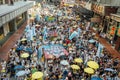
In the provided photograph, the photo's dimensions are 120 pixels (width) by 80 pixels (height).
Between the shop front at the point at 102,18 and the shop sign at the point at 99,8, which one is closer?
the shop front at the point at 102,18

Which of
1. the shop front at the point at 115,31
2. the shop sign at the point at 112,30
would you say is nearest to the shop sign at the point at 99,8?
the shop front at the point at 115,31

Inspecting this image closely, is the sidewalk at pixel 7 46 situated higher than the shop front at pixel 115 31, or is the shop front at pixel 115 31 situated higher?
the shop front at pixel 115 31

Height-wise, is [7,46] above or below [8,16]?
below

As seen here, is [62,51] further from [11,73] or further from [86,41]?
[86,41]

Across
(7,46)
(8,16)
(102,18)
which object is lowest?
(7,46)

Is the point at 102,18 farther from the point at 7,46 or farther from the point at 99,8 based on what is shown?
the point at 7,46

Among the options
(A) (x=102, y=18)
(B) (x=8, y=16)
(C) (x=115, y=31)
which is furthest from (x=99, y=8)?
(B) (x=8, y=16)

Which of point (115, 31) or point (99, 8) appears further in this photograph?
point (99, 8)

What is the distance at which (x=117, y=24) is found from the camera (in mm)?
26594

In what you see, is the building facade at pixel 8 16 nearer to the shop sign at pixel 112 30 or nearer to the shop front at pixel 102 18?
the shop front at pixel 102 18

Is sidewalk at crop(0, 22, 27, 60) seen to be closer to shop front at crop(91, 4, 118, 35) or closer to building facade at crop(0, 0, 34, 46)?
building facade at crop(0, 0, 34, 46)

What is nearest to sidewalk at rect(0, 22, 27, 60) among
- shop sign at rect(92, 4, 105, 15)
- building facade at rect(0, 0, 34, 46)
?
building facade at rect(0, 0, 34, 46)

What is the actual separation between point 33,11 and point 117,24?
24.0 metres

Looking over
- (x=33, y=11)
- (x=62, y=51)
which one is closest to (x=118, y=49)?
(x=62, y=51)
